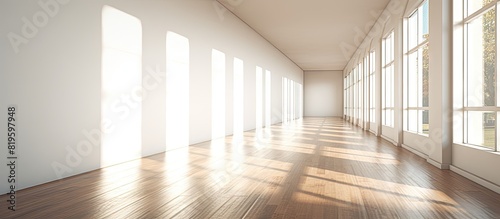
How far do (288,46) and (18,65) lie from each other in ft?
46.6

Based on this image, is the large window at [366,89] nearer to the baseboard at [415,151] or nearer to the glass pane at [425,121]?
the baseboard at [415,151]

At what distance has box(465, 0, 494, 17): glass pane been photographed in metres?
4.09

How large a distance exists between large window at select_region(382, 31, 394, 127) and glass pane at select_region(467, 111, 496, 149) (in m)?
4.59

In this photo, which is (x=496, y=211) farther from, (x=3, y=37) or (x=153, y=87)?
(x=153, y=87)

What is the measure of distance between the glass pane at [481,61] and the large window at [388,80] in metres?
4.55

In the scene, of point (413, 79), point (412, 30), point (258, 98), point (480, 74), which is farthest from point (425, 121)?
point (258, 98)

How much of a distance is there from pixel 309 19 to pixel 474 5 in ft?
24.0

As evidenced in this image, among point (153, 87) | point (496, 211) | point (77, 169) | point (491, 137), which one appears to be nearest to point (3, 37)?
point (77, 169)

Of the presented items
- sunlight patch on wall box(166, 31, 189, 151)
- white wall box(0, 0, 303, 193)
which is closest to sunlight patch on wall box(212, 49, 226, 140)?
sunlight patch on wall box(166, 31, 189, 151)

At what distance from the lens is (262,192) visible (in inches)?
139

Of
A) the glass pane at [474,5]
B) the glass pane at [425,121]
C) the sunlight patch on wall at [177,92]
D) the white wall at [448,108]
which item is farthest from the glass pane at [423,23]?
the sunlight patch on wall at [177,92]

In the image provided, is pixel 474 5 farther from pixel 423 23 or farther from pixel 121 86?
pixel 121 86

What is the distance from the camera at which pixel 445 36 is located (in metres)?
4.88

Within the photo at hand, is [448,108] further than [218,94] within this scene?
No
